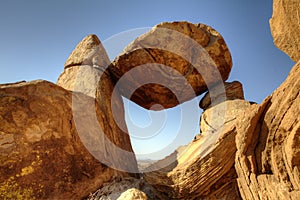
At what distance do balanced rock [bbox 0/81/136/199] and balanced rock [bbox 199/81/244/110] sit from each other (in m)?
5.15

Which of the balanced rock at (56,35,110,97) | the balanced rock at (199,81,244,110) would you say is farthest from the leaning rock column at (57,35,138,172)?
the balanced rock at (199,81,244,110)

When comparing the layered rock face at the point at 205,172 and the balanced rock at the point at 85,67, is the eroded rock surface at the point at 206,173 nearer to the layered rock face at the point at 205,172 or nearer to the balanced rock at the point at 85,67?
the layered rock face at the point at 205,172

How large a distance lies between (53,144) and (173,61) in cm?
637

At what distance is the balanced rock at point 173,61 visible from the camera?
1090 cm

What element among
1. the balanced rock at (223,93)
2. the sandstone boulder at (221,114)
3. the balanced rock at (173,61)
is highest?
the balanced rock at (173,61)

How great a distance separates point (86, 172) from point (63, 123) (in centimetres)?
188

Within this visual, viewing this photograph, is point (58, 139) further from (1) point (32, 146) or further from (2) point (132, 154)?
(2) point (132, 154)

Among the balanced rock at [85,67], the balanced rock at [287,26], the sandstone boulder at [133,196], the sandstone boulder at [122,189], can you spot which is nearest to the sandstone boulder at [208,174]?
the sandstone boulder at [122,189]

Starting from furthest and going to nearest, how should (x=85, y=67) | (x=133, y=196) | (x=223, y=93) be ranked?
(x=223, y=93) → (x=85, y=67) → (x=133, y=196)

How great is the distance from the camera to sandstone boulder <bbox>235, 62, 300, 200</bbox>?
555 cm

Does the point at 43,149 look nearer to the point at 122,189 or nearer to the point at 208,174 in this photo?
the point at 122,189

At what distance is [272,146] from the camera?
6035 mm

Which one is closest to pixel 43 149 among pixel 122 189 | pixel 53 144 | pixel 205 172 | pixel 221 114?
pixel 53 144

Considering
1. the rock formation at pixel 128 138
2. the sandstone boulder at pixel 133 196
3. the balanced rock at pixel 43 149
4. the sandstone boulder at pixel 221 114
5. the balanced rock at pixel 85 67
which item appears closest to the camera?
the rock formation at pixel 128 138
